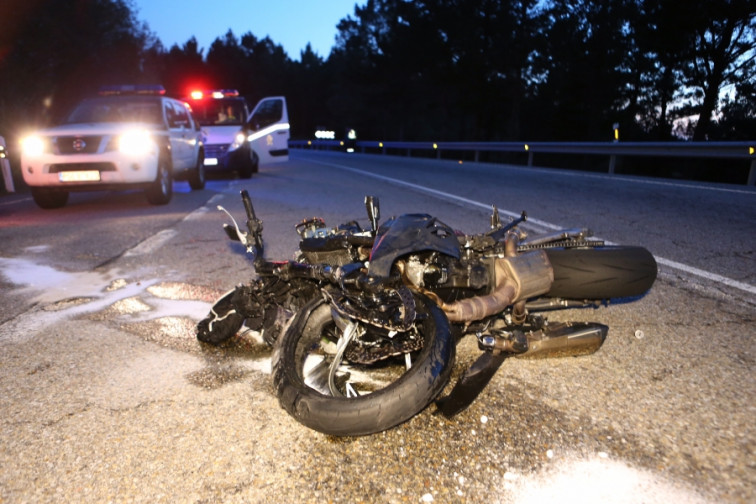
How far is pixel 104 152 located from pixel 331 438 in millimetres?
7557

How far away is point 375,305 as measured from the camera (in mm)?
2086

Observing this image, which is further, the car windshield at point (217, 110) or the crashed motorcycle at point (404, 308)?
A: the car windshield at point (217, 110)

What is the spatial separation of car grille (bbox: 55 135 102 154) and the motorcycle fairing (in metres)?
7.15

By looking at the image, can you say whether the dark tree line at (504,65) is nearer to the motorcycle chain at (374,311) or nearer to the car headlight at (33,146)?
the car headlight at (33,146)

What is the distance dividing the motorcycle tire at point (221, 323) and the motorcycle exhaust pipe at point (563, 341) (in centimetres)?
159

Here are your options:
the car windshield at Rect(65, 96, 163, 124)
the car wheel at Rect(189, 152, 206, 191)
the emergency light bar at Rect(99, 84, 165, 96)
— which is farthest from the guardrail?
the emergency light bar at Rect(99, 84, 165, 96)

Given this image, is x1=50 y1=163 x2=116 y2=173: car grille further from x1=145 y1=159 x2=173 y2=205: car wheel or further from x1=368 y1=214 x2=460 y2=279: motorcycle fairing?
x1=368 y1=214 x2=460 y2=279: motorcycle fairing

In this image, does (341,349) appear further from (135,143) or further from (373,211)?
(135,143)

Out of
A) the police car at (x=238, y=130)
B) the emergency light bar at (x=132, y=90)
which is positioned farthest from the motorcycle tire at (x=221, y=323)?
the police car at (x=238, y=130)

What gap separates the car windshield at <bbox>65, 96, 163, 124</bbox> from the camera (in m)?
8.99

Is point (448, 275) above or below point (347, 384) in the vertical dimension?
above

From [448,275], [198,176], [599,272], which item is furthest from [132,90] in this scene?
[599,272]

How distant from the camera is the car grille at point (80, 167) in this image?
7.88 meters

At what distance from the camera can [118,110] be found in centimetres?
943
